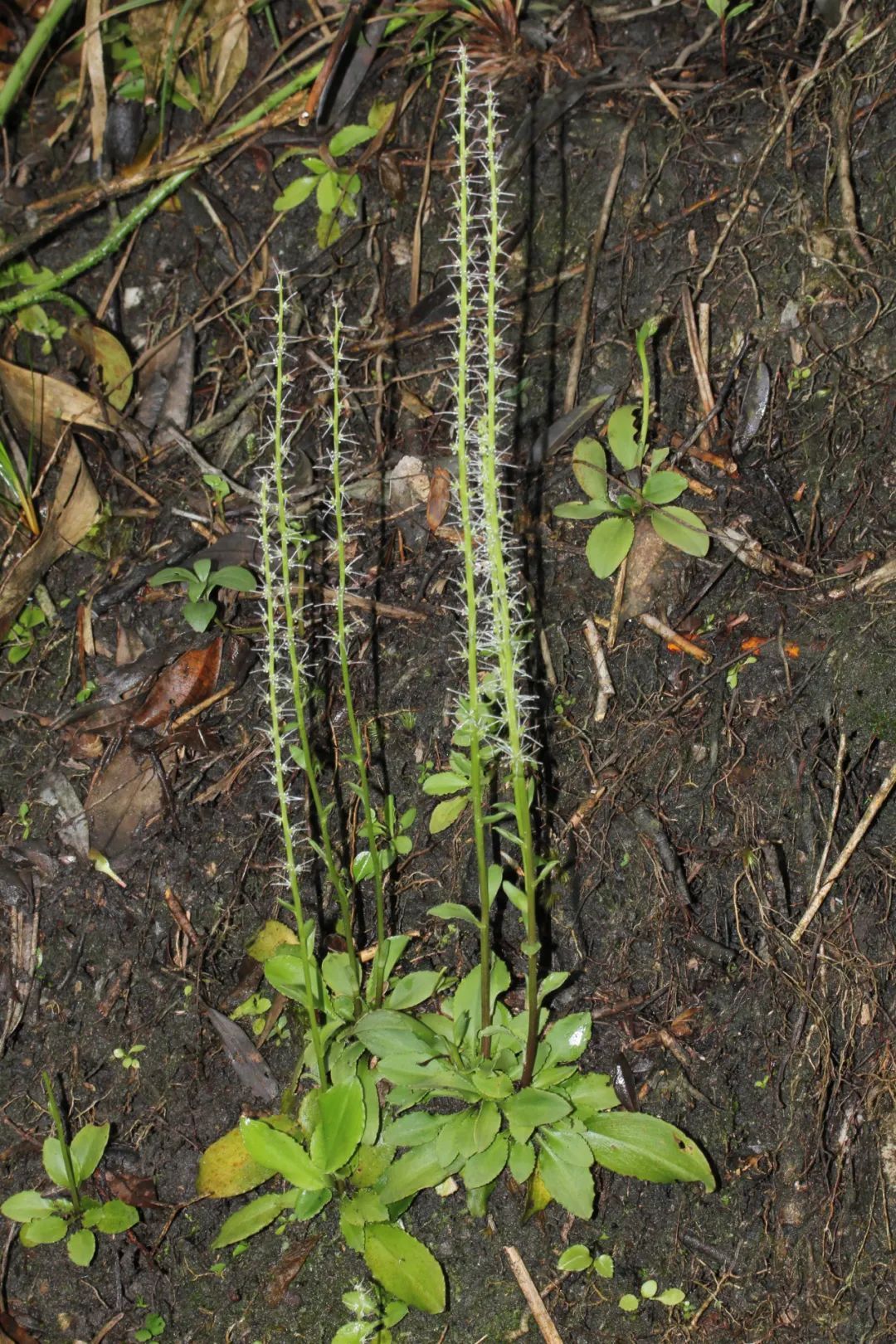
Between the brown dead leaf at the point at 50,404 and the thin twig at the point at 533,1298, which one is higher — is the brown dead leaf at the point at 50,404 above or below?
above

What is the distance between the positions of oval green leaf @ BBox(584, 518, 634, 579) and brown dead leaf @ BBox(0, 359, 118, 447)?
6.22 feet

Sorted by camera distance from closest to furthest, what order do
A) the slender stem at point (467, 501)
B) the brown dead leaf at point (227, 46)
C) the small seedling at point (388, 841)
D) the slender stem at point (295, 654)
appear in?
the slender stem at point (467, 501)
the slender stem at point (295, 654)
the small seedling at point (388, 841)
the brown dead leaf at point (227, 46)

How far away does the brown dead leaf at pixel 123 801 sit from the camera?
11.0 ft

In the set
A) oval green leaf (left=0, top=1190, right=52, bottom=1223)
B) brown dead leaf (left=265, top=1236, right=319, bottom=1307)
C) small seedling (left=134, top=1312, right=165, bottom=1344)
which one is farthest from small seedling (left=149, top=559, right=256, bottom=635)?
small seedling (left=134, top=1312, right=165, bottom=1344)

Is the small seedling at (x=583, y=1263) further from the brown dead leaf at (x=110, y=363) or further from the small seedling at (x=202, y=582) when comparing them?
the brown dead leaf at (x=110, y=363)

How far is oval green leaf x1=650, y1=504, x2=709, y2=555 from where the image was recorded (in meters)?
3.17

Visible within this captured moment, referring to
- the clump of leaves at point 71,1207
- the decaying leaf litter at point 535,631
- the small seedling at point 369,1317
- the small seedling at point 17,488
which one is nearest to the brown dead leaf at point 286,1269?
the decaying leaf litter at point 535,631

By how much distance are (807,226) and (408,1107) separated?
295cm

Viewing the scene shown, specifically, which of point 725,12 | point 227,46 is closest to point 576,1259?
point 725,12

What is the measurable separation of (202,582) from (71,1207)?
6.16 feet

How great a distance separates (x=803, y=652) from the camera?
306 cm

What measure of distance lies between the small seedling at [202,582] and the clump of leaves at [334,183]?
1.39 m

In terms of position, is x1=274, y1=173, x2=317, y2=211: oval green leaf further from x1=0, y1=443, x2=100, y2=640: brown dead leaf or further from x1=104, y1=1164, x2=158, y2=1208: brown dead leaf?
x1=104, y1=1164, x2=158, y2=1208: brown dead leaf

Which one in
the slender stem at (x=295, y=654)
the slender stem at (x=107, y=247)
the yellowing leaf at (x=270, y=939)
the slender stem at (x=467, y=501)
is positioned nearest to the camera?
the slender stem at (x=467, y=501)
